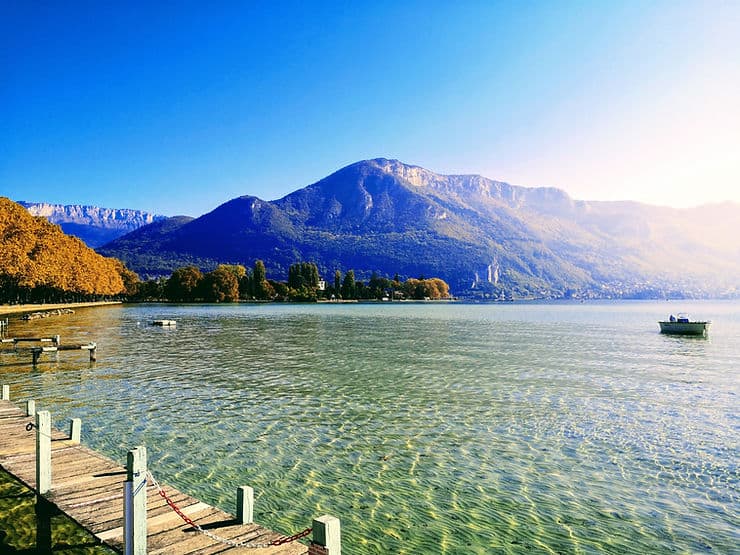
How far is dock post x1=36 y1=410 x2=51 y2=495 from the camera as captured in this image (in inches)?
439

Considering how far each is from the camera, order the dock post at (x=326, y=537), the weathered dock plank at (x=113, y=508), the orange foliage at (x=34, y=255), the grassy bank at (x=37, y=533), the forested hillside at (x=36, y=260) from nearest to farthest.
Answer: the dock post at (x=326, y=537) < the weathered dock plank at (x=113, y=508) < the grassy bank at (x=37, y=533) < the orange foliage at (x=34, y=255) < the forested hillside at (x=36, y=260)

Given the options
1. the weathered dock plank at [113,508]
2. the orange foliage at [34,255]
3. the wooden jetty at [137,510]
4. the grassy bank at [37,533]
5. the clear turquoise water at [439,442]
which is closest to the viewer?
the wooden jetty at [137,510]

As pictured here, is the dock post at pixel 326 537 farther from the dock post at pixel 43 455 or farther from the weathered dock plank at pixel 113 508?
the dock post at pixel 43 455

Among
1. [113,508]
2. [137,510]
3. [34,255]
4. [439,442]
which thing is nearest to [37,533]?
[113,508]

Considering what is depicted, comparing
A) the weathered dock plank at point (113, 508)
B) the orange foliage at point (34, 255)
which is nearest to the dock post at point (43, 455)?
the weathered dock plank at point (113, 508)

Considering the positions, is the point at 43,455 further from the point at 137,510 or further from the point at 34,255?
the point at 34,255

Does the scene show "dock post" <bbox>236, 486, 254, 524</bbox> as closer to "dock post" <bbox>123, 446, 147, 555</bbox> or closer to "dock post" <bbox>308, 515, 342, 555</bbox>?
"dock post" <bbox>123, 446, 147, 555</bbox>

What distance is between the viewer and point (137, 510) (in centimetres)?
748

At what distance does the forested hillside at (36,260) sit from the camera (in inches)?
3485

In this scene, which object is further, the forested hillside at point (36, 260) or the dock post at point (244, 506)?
the forested hillside at point (36, 260)

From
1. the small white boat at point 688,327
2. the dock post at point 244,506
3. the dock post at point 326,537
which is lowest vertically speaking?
the small white boat at point 688,327

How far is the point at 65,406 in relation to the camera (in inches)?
925

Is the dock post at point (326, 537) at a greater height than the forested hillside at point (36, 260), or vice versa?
the forested hillside at point (36, 260)

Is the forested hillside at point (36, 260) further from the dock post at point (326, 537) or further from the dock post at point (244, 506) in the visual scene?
the dock post at point (326, 537)
